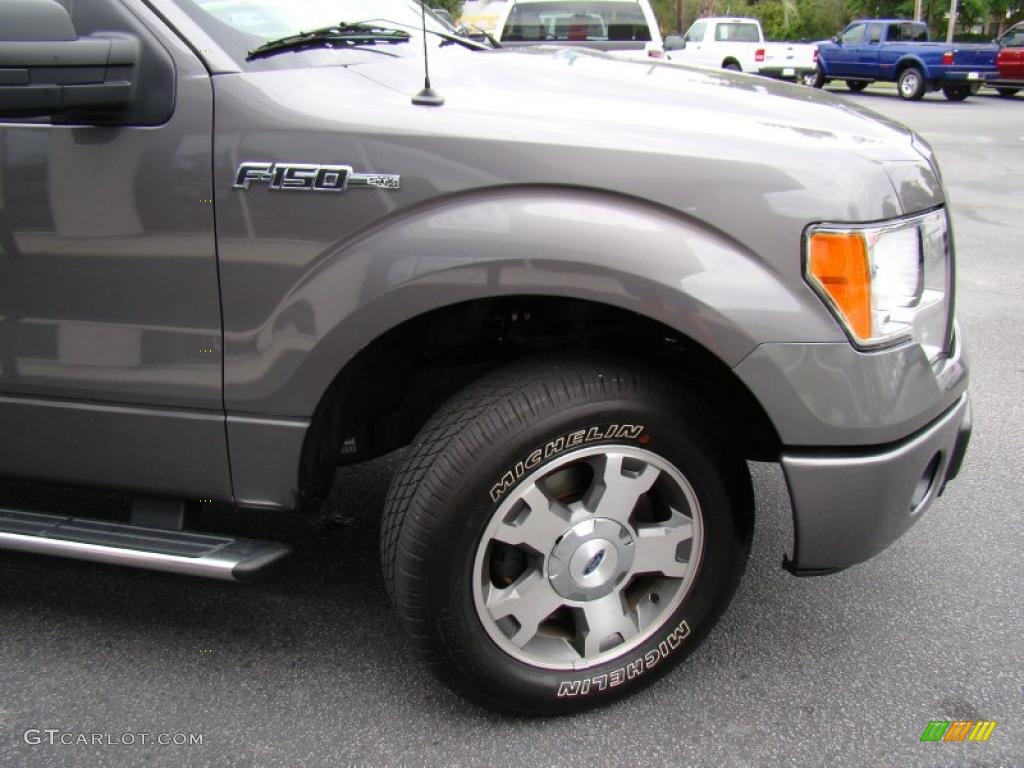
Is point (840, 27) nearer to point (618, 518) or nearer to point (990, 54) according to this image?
point (990, 54)

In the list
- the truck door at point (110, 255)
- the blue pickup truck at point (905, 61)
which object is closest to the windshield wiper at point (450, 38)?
the truck door at point (110, 255)

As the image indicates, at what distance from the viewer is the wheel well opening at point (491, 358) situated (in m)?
2.13

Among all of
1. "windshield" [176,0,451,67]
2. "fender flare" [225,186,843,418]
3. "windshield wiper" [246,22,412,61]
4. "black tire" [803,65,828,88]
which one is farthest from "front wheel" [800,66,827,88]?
"fender flare" [225,186,843,418]

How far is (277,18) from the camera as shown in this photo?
2.28 metres

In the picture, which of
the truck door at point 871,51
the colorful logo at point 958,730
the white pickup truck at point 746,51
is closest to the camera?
the colorful logo at point 958,730

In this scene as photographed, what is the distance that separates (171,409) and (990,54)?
21836mm

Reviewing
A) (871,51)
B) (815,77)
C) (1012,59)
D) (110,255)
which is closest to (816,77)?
(815,77)

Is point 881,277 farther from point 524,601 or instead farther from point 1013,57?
point 1013,57

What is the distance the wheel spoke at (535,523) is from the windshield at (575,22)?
8.84 meters

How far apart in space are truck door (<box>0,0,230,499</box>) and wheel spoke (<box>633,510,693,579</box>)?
38.2 inches

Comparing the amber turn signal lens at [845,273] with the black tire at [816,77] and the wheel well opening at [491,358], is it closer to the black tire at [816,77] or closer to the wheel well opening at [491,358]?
the wheel well opening at [491,358]

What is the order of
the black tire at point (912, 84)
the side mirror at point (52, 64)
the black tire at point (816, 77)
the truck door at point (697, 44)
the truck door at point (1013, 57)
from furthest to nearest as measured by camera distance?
the truck door at point (697, 44), the black tire at point (816, 77), the black tire at point (912, 84), the truck door at point (1013, 57), the side mirror at point (52, 64)

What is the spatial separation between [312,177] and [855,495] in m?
1.34

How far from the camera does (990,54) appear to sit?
1966cm
